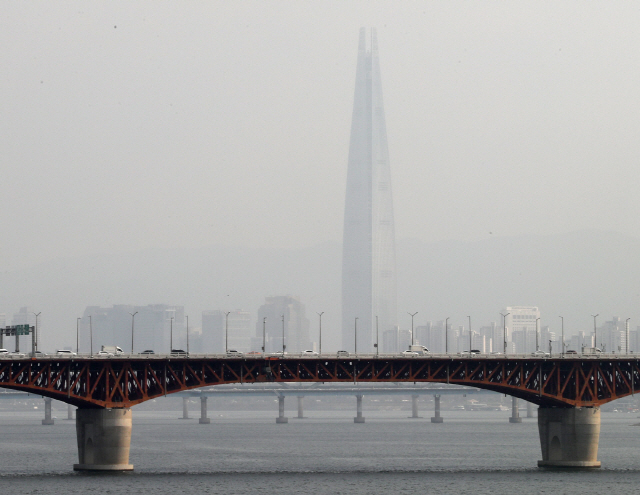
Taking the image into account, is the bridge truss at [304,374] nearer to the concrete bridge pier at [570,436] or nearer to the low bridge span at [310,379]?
the low bridge span at [310,379]

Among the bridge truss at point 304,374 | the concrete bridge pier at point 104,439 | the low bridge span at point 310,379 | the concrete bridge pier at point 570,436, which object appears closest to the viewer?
the concrete bridge pier at point 104,439

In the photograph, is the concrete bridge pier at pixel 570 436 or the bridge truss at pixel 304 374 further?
the concrete bridge pier at pixel 570 436

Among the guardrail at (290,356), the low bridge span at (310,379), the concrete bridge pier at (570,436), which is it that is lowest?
the concrete bridge pier at (570,436)

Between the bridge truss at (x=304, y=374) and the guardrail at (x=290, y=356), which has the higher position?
the guardrail at (x=290, y=356)

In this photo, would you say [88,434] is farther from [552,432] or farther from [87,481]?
[552,432]

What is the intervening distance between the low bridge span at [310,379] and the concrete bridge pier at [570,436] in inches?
5.3

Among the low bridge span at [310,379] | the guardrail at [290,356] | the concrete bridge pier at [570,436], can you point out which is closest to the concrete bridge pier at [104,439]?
the low bridge span at [310,379]

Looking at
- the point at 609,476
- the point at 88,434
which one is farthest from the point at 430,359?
the point at 88,434

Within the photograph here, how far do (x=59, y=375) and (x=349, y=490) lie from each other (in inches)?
1559

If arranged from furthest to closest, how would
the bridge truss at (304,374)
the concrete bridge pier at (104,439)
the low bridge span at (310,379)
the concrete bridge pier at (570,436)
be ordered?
the concrete bridge pier at (570,436) < the bridge truss at (304,374) < the low bridge span at (310,379) < the concrete bridge pier at (104,439)

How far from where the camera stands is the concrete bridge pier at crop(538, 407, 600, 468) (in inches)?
6368

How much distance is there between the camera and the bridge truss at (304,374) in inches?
5901

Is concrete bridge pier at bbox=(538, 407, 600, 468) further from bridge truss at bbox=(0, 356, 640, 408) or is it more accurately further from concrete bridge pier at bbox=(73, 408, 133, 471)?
concrete bridge pier at bbox=(73, 408, 133, 471)

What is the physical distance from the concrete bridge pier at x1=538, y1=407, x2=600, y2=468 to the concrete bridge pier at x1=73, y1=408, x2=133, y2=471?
186 feet
